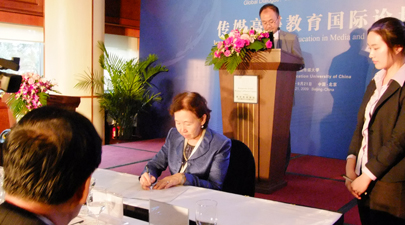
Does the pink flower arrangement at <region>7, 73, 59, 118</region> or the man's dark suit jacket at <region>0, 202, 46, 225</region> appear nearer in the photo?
the man's dark suit jacket at <region>0, 202, 46, 225</region>

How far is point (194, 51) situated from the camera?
6.51 meters

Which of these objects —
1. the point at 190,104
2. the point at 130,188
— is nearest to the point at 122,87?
the point at 190,104

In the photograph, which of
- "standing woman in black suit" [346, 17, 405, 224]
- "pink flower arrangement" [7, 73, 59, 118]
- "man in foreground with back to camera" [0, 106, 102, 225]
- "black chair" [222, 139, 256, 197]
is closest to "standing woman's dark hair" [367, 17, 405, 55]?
"standing woman in black suit" [346, 17, 405, 224]

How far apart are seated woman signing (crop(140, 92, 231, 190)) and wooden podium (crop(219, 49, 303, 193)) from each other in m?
1.12

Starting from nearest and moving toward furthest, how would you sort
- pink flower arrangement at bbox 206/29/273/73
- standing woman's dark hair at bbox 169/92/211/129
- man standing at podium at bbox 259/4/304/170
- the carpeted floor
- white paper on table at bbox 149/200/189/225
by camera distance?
white paper on table at bbox 149/200/189/225 < standing woman's dark hair at bbox 169/92/211/129 < pink flower arrangement at bbox 206/29/273/73 < the carpeted floor < man standing at podium at bbox 259/4/304/170

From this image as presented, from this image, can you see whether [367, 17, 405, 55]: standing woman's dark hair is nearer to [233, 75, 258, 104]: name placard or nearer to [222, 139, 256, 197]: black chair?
[222, 139, 256, 197]: black chair

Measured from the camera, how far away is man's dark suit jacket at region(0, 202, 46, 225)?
2.40ft

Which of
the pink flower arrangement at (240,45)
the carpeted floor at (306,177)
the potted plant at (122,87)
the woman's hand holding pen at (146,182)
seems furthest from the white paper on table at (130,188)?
the potted plant at (122,87)

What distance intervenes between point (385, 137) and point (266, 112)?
1.56 meters

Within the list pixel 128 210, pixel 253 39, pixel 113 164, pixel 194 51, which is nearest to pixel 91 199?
pixel 128 210

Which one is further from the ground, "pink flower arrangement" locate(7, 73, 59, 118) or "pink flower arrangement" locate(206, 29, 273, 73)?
"pink flower arrangement" locate(206, 29, 273, 73)

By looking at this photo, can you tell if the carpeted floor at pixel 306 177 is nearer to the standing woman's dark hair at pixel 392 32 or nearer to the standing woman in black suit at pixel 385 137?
the standing woman in black suit at pixel 385 137

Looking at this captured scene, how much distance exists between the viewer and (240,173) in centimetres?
215

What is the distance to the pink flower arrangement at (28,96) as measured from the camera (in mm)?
2822
